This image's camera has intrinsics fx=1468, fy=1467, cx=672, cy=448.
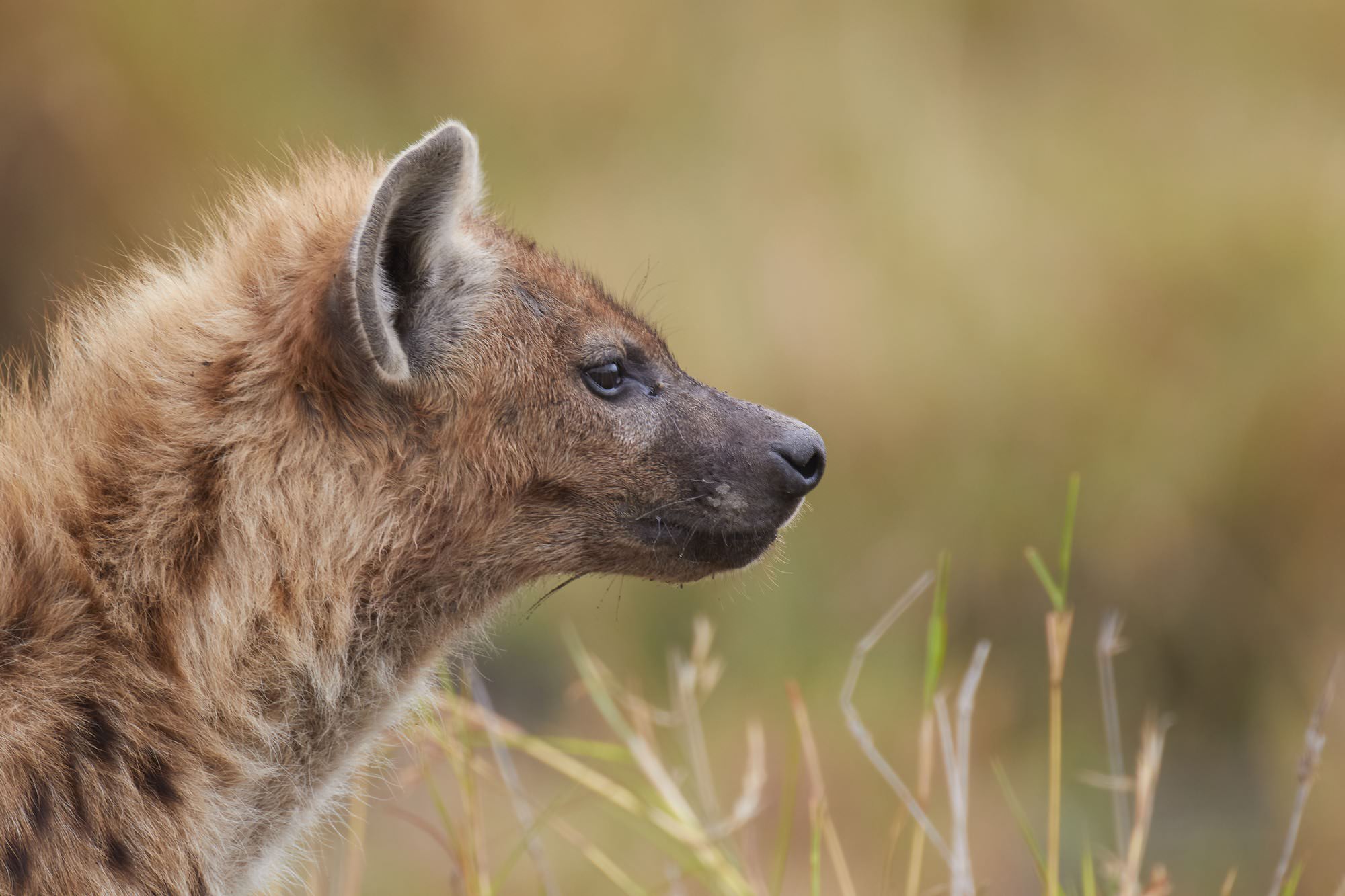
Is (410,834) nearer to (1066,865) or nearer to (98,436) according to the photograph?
(1066,865)

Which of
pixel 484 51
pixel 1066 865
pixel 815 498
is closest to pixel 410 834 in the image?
pixel 815 498

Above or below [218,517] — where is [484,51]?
above

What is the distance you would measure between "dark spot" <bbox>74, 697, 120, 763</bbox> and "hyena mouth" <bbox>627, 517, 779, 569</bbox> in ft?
3.36

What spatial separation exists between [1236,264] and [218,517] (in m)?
5.22

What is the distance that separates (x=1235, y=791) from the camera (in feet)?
20.0

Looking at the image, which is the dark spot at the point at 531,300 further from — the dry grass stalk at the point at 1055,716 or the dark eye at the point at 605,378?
the dry grass stalk at the point at 1055,716

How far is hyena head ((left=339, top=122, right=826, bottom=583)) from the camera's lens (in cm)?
278

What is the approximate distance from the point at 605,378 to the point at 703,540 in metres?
0.38

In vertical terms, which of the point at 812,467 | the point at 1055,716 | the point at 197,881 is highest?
the point at 812,467

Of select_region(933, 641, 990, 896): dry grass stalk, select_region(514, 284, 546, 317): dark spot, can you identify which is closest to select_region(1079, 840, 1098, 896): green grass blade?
select_region(933, 641, 990, 896): dry grass stalk

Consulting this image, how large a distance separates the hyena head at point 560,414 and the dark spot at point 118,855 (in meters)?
0.84

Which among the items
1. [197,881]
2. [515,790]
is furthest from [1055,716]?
[197,881]

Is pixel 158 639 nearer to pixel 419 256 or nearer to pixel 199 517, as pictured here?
pixel 199 517

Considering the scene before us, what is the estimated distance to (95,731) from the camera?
2.42 meters
